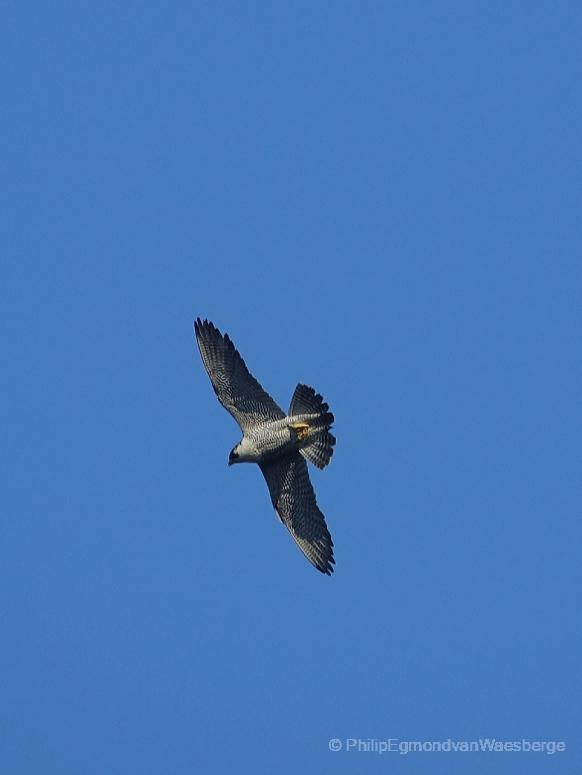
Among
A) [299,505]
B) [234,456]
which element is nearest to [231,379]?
[234,456]

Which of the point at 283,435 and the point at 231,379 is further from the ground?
the point at 231,379

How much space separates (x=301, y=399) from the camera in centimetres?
2680

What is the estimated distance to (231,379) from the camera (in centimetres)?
2722

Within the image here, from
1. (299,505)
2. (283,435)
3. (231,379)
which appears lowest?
(299,505)

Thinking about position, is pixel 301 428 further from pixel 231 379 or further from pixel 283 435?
pixel 231 379

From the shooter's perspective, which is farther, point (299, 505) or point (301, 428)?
point (299, 505)

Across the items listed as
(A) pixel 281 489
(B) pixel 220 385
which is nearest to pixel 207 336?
(B) pixel 220 385

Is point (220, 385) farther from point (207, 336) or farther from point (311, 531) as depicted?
point (311, 531)

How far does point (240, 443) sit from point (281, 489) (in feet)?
3.32

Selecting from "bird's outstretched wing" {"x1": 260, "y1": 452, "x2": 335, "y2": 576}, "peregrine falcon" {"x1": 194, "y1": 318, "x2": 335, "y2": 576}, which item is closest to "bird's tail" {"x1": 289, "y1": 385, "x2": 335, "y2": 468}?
Answer: "peregrine falcon" {"x1": 194, "y1": 318, "x2": 335, "y2": 576}

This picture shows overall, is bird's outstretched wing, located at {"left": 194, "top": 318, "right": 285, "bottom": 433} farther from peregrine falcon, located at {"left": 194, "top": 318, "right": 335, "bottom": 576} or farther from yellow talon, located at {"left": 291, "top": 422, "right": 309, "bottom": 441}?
yellow talon, located at {"left": 291, "top": 422, "right": 309, "bottom": 441}

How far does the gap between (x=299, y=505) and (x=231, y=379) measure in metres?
2.03

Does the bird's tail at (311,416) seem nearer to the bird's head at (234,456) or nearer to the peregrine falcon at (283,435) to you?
the peregrine falcon at (283,435)

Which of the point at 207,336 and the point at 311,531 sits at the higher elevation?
the point at 207,336
